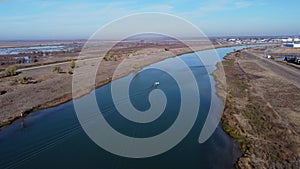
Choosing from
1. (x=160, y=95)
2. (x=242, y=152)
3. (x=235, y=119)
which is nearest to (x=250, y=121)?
(x=235, y=119)

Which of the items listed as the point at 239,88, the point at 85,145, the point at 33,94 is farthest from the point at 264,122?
the point at 33,94

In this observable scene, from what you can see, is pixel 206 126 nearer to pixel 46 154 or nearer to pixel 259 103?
pixel 259 103

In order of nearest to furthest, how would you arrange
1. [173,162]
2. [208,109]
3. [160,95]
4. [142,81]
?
[173,162], [208,109], [160,95], [142,81]

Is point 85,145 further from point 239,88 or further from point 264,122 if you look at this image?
point 239,88

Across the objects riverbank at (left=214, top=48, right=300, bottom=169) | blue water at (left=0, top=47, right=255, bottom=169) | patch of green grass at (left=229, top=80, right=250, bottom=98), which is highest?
patch of green grass at (left=229, top=80, right=250, bottom=98)

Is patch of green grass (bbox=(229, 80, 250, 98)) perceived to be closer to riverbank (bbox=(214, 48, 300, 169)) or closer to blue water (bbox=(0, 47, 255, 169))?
riverbank (bbox=(214, 48, 300, 169))

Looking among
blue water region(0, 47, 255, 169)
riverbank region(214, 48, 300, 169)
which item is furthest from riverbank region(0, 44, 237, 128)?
riverbank region(214, 48, 300, 169)

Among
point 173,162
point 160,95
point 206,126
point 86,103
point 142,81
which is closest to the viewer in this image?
point 173,162
